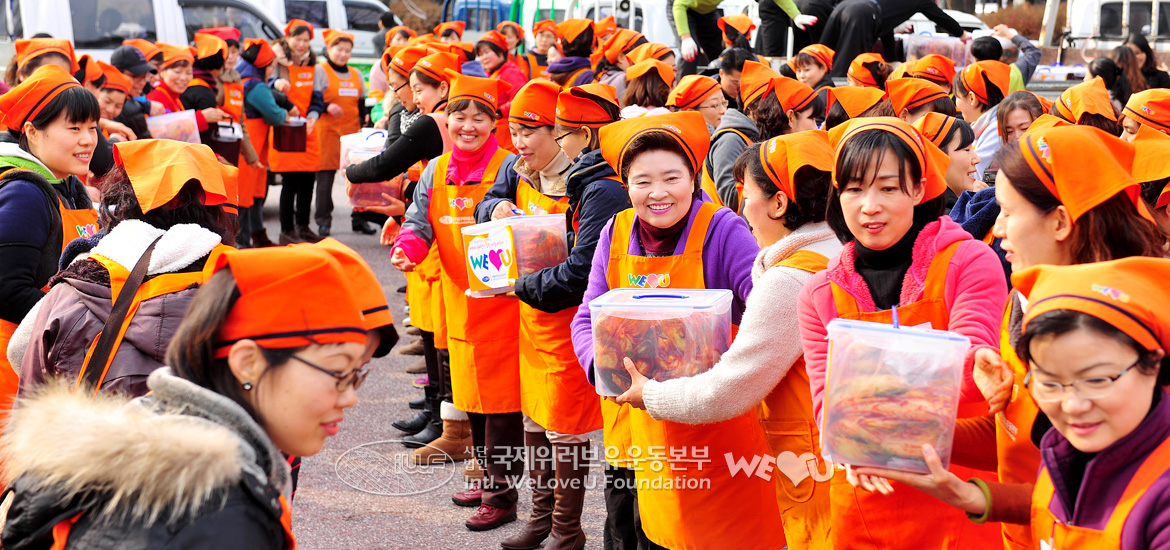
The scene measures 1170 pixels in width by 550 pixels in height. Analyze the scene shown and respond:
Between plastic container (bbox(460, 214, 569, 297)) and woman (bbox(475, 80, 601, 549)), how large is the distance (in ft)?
0.33

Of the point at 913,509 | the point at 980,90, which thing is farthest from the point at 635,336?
the point at 980,90

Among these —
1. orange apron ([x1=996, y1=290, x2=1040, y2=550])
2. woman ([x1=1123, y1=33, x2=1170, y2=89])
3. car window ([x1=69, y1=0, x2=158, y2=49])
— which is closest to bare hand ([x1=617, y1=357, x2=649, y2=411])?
orange apron ([x1=996, y1=290, x2=1040, y2=550])

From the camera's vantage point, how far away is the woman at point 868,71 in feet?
26.0

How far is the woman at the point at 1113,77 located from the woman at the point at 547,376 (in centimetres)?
508

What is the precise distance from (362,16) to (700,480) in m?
17.4

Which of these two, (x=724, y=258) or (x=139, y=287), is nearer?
(x=139, y=287)

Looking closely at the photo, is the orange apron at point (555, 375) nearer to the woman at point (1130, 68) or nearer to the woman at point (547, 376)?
the woman at point (547, 376)

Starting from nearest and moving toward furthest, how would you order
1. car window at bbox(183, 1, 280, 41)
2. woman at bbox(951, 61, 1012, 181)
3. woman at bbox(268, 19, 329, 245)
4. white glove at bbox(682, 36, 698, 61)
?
woman at bbox(951, 61, 1012, 181) → white glove at bbox(682, 36, 698, 61) → woman at bbox(268, 19, 329, 245) → car window at bbox(183, 1, 280, 41)

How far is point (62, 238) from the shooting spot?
13.0ft

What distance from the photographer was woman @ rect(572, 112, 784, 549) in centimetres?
333

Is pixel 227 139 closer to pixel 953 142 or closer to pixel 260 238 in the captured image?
pixel 260 238

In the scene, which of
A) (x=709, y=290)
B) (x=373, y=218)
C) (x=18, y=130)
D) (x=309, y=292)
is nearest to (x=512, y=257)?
(x=709, y=290)

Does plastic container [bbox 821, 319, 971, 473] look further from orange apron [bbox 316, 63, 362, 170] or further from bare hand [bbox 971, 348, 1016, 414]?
orange apron [bbox 316, 63, 362, 170]

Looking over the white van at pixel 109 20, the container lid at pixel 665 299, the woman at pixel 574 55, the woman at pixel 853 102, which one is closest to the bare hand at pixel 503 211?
the container lid at pixel 665 299
